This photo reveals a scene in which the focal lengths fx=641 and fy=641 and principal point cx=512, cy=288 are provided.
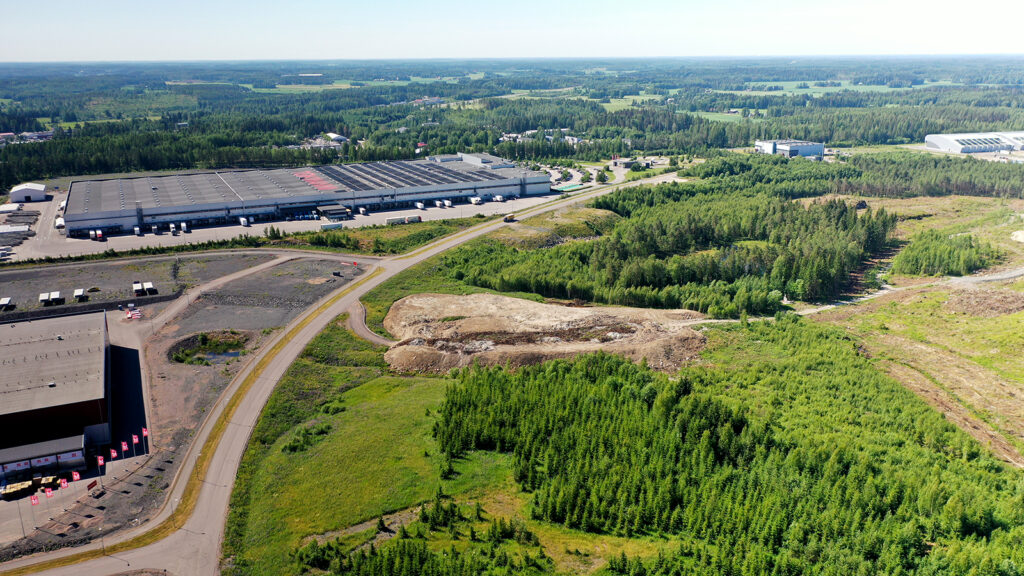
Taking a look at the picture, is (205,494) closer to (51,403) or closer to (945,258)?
(51,403)

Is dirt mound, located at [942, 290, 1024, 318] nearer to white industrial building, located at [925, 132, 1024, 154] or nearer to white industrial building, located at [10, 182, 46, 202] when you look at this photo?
white industrial building, located at [925, 132, 1024, 154]

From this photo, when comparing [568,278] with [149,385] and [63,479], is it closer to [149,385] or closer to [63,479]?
[149,385]

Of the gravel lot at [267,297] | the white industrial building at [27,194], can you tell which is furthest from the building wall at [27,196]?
the gravel lot at [267,297]

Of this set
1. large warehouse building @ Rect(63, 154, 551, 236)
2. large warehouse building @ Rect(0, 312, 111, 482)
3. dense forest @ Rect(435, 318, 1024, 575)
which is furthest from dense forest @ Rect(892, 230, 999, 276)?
large warehouse building @ Rect(0, 312, 111, 482)

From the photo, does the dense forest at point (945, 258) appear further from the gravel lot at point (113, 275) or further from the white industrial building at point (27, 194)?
the white industrial building at point (27, 194)

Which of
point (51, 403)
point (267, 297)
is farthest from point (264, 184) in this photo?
point (51, 403)
